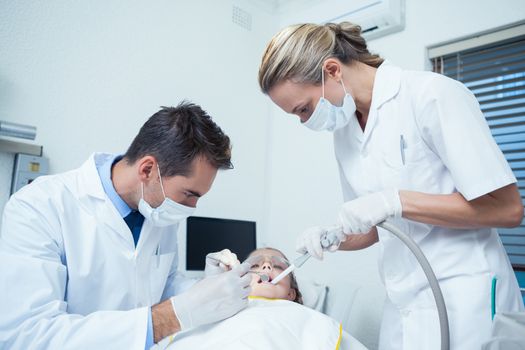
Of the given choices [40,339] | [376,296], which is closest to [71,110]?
[40,339]

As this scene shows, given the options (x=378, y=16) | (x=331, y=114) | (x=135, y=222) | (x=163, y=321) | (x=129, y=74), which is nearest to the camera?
(x=163, y=321)

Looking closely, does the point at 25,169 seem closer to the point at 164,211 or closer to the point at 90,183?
the point at 90,183

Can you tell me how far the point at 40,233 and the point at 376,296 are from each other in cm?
180

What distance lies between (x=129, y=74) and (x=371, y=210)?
1591 millimetres

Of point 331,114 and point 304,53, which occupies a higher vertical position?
point 304,53

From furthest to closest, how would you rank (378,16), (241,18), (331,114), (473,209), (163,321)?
(241,18) < (378,16) < (331,114) < (163,321) < (473,209)

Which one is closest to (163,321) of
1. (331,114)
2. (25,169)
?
(331,114)

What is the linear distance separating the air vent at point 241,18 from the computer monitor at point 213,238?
1385mm

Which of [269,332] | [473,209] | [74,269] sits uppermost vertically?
[473,209]

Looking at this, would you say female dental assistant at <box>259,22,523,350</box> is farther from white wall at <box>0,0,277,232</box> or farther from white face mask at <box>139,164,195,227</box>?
white wall at <box>0,0,277,232</box>

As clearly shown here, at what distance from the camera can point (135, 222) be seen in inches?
57.4

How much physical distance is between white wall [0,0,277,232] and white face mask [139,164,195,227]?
781 millimetres

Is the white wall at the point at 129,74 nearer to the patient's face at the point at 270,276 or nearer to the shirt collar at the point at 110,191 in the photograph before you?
the shirt collar at the point at 110,191

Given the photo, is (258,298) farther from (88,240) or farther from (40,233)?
(40,233)
